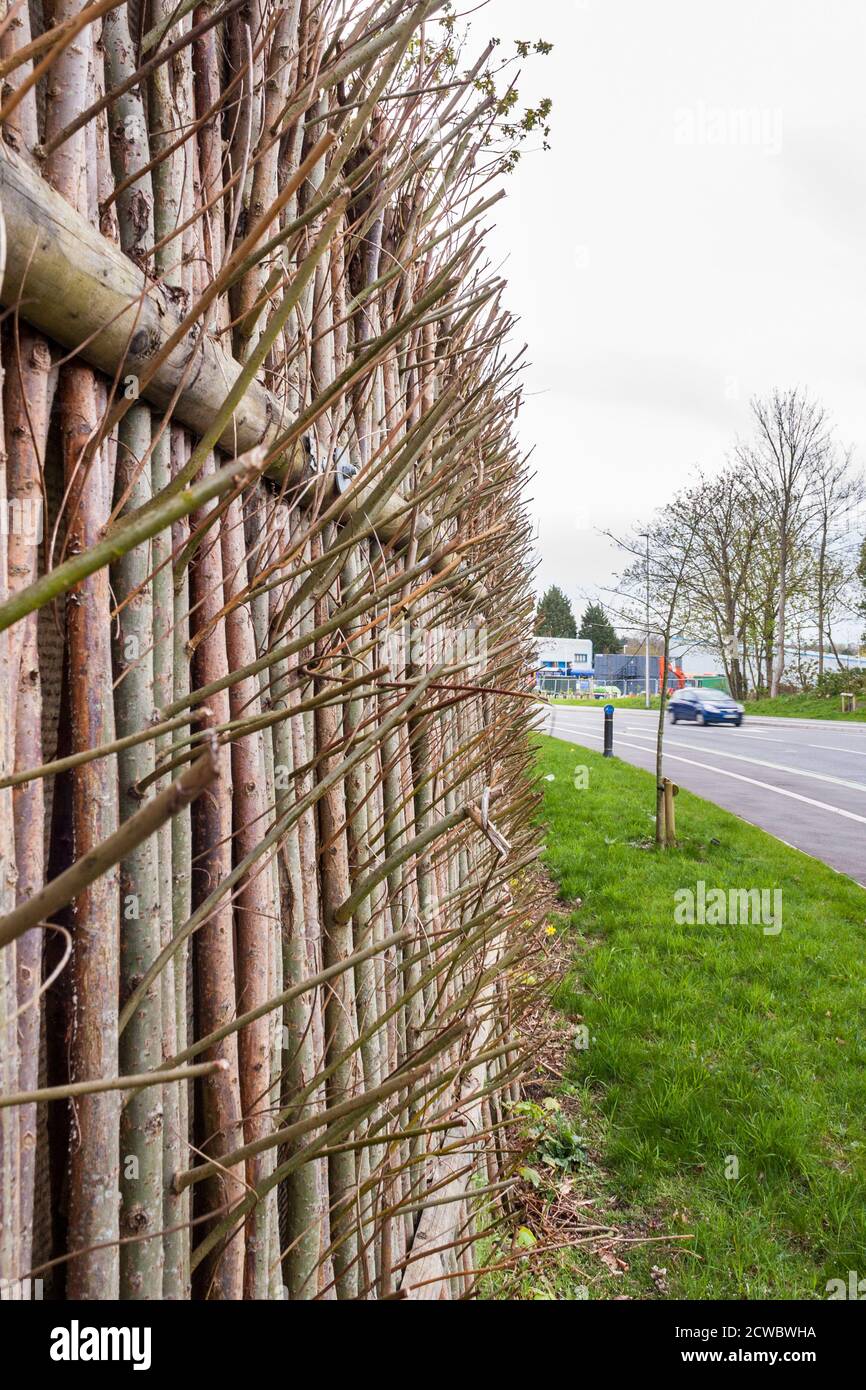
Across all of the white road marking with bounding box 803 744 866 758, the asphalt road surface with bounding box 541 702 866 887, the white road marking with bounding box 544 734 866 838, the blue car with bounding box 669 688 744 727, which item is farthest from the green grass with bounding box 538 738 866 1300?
the blue car with bounding box 669 688 744 727

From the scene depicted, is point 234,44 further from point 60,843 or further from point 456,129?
point 60,843

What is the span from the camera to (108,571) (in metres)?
0.96

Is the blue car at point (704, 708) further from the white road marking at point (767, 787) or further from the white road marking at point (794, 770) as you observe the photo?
the white road marking at point (767, 787)

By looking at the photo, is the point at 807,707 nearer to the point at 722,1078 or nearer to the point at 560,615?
the point at 722,1078

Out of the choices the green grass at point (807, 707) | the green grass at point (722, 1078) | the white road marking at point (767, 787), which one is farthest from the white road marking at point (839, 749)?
the green grass at point (722, 1078)

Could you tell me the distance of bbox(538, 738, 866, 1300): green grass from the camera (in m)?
2.99

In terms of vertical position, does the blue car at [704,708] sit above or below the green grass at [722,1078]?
above

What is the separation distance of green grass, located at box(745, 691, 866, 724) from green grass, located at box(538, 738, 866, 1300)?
20.5 meters

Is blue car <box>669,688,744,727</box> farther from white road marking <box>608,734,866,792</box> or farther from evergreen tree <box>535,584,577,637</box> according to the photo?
evergreen tree <box>535,584,577,637</box>

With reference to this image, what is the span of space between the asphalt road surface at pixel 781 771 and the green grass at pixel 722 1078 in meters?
1.72

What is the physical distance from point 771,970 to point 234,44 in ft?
18.1

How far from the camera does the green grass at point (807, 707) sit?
25531 millimetres

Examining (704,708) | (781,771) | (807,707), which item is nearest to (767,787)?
(781,771)

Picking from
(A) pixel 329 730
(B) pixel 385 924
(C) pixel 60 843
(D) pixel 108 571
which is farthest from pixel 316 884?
(D) pixel 108 571
